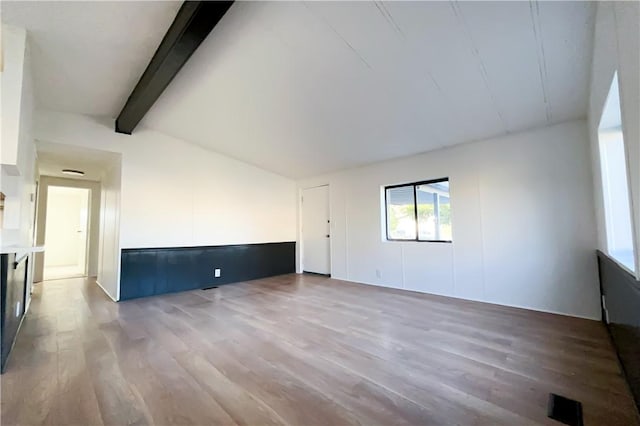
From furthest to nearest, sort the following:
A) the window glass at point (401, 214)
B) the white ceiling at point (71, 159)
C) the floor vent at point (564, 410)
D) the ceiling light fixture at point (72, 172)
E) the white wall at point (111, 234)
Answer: the ceiling light fixture at point (72, 172) < the window glass at point (401, 214) < the white wall at point (111, 234) < the white ceiling at point (71, 159) < the floor vent at point (564, 410)

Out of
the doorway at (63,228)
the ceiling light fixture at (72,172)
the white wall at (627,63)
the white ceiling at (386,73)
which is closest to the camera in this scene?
the white wall at (627,63)

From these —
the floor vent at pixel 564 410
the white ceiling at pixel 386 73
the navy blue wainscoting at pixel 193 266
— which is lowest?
the floor vent at pixel 564 410

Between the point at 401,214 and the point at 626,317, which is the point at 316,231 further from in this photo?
the point at 626,317

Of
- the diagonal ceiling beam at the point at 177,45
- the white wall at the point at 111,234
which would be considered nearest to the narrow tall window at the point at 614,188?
the diagonal ceiling beam at the point at 177,45

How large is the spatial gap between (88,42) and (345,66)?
228cm

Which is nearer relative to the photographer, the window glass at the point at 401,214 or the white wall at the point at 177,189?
the white wall at the point at 177,189

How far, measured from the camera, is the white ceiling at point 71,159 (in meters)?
3.84

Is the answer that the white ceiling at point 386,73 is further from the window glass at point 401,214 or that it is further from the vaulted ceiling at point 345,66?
the window glass at point 401,214

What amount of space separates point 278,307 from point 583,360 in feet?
9.64

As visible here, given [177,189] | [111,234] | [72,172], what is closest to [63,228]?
[72,172]

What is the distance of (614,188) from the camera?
7.49 ft

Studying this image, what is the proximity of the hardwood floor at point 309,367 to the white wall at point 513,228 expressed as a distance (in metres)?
0.36

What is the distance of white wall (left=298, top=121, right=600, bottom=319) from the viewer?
298 cm

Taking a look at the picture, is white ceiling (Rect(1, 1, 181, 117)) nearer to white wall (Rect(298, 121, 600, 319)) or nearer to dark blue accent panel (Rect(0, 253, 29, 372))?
A: dark blue accent panel (Rect(0, 253, 29, 372))
